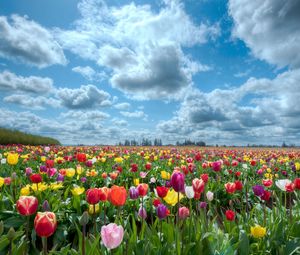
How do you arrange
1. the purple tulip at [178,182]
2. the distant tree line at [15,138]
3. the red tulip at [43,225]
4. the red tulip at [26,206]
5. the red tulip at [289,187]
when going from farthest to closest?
the distant tree line at [15,138]
the red tulip at [289,187]
the purple tulip at [178,182]
the red tulip at [26,206]
the red tulip at [43,225]

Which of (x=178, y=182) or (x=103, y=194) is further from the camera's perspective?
(x=103, y=194)

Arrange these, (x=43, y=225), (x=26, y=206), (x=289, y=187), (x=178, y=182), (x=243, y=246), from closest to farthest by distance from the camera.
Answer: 1. (x=43, y=225)
2. (x=26, y=206)
3. (x=178, y=182)
4. (x=243, y=246)
5. (x=289, y=187)

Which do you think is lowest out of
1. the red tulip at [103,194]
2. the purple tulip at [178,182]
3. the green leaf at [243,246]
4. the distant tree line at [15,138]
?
the green leaf at [243,246]

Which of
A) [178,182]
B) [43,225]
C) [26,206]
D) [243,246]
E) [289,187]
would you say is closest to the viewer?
[43,225]

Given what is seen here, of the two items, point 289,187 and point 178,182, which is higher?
point 178,182

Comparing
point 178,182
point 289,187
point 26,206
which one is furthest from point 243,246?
point 26,206

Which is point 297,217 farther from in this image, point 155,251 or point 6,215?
point 6,215

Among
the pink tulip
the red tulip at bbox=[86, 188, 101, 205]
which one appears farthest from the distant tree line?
the pink tulip

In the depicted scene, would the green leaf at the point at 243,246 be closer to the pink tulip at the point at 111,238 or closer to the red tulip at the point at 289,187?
the red tulip at the point at 289,187

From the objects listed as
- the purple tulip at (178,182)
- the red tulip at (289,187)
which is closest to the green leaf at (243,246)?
the purple tulip at (178,182)

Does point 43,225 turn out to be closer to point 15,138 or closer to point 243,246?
point 243,246

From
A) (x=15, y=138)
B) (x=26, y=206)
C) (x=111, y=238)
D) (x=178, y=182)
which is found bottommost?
(x=111, y=238)

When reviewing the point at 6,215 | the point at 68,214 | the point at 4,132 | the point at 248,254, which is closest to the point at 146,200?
the point at 68,214

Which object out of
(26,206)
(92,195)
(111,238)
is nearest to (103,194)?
(92,195)
